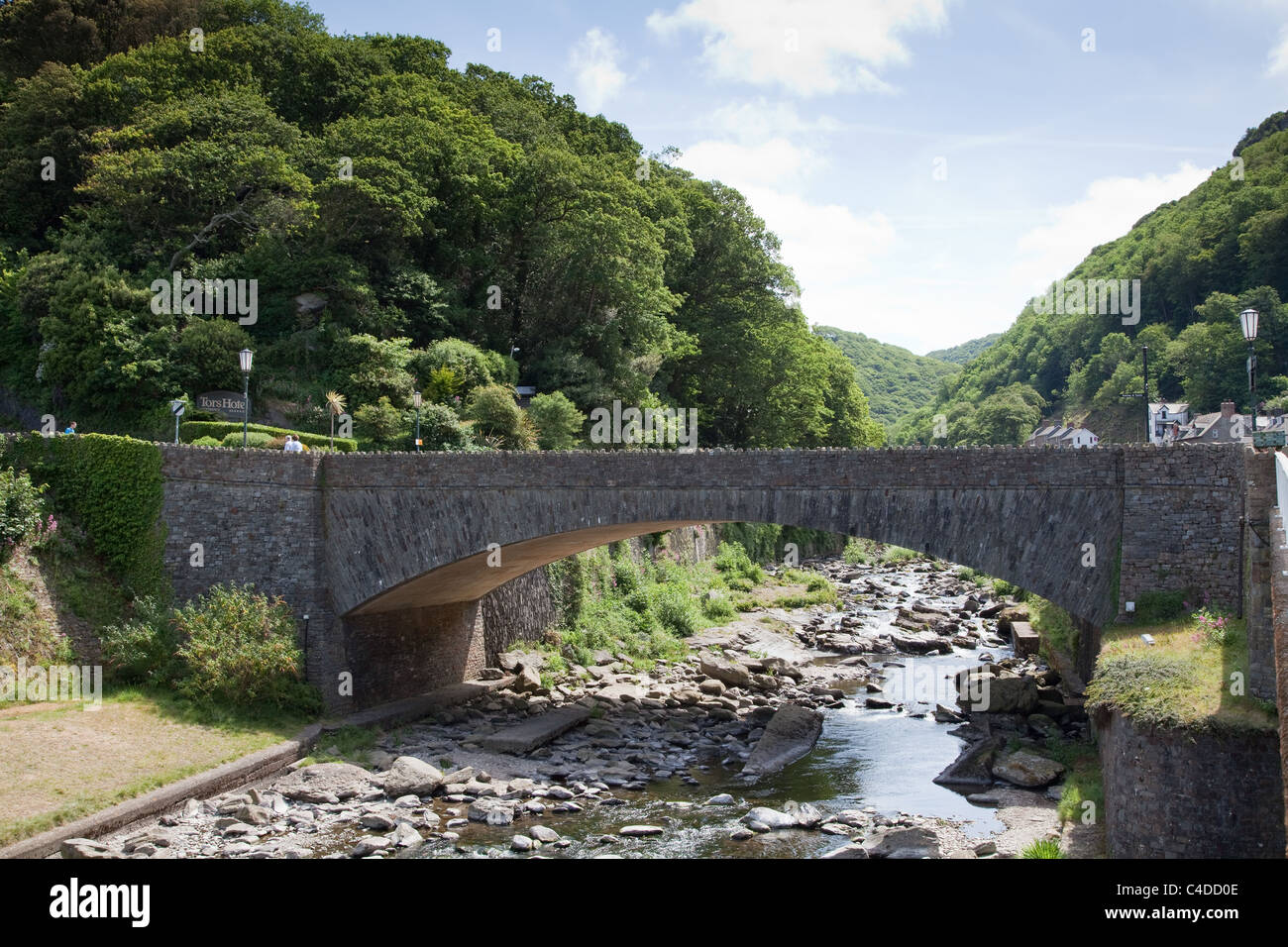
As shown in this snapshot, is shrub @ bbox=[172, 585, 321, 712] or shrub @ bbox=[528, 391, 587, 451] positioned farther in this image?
shrub @ bbox=[528, 391, 587, 451]

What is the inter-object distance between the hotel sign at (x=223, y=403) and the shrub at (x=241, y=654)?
1299cm

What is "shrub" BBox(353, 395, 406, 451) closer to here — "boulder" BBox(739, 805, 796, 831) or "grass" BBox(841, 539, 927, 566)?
"boulder" BBox(739, 805, 796, 831)

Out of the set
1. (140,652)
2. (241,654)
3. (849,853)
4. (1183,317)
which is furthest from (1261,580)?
(1183,317)

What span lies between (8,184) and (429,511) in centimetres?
3098

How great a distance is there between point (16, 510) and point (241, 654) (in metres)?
6.36

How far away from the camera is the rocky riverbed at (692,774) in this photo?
1720 centimetres

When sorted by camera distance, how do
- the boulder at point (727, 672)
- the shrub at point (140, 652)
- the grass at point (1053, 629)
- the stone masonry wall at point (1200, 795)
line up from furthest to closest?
the boulder at point (727, 672) → the grass at point (1053, 629) → the shrub at point (140, 652) → the stone masonry wall at point (1200, 795)

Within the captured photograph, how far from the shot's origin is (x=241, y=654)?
22.8 m

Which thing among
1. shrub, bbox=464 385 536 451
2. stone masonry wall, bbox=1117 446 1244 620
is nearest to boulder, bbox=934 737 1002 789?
stone masonry wall, bbox=1117 446 1244 620

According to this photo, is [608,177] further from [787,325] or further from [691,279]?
[787,325]

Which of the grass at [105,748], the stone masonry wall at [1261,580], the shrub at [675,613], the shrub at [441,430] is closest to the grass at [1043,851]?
the stone masonry wall at [1261,580]

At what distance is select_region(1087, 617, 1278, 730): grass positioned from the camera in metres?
13.5

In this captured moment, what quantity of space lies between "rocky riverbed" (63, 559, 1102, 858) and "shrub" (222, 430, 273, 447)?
1029cm

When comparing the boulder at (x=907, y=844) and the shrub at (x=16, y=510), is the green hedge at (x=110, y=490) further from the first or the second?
the boulder at (x=907, y=844)
